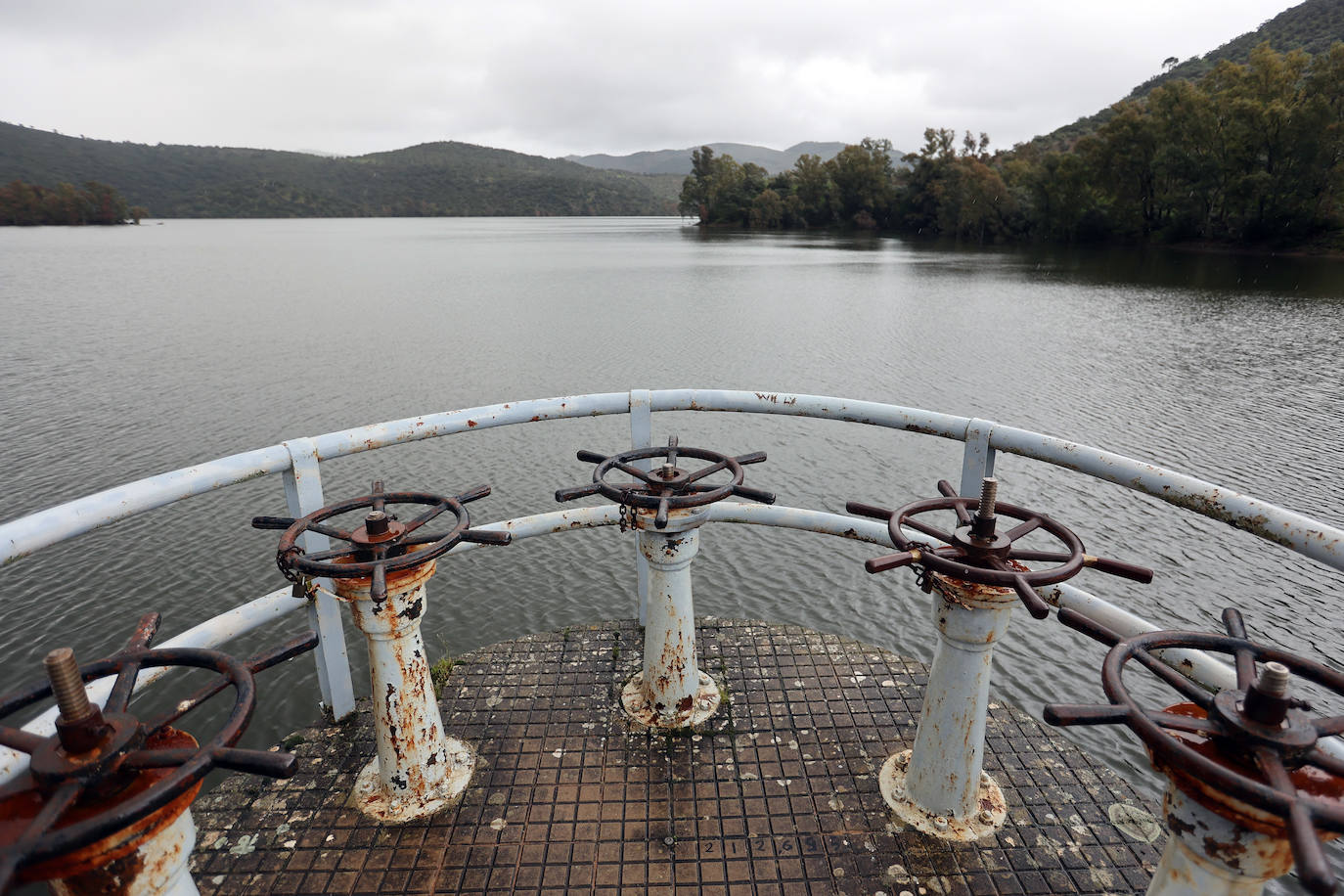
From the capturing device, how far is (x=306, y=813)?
90.9 inches

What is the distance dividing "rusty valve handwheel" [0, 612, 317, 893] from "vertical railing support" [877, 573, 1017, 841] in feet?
5.83

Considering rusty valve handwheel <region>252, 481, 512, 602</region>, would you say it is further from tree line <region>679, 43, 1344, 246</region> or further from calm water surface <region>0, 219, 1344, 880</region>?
tree line <region>679, 43, 1344, 246</region>

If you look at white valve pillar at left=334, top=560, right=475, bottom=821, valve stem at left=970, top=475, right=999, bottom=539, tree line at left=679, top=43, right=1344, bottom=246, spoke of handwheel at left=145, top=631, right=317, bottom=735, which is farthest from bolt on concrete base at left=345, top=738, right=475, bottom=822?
tree line at left=679, top=43, right=1344, bottom=246

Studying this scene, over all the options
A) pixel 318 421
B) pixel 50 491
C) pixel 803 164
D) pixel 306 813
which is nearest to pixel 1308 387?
pixel 306 813

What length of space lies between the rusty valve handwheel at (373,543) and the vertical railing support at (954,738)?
1.41 metres

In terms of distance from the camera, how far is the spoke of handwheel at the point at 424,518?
2299 millimetres

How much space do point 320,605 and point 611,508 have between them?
1201 millimetres

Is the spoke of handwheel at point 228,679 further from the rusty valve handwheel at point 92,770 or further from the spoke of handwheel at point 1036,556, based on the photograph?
the spoke of handwheel at point 1036,556

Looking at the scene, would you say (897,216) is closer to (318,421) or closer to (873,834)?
(318,421)

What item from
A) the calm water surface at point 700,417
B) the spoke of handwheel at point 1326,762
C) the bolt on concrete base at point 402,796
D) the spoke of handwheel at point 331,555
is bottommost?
the calm water surface at point 700,417

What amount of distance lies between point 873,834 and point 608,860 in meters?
0.84

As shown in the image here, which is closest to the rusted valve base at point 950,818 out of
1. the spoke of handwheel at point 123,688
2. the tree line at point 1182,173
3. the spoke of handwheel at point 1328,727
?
the spoke of handwheel at point 1328,727

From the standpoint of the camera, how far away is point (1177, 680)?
152 cm

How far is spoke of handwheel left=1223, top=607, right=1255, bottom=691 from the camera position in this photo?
1446 mm
